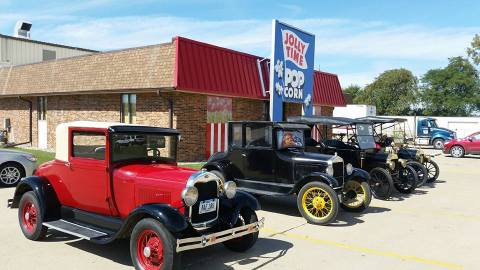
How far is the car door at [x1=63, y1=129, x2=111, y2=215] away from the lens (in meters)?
5.70

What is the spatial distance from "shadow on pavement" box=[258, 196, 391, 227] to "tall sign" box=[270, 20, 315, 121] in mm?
6908

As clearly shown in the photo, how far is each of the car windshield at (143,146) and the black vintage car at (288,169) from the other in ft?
9.15

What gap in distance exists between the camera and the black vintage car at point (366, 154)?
34.0 ft

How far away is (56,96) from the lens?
2003cm

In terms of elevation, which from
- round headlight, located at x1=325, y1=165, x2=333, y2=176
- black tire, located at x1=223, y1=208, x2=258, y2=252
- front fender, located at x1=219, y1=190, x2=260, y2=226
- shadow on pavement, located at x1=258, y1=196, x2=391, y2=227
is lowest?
shadow on pavement, located at x1=258, y1=196, x2=391, y2=227

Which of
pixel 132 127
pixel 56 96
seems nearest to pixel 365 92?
pixel 56 96

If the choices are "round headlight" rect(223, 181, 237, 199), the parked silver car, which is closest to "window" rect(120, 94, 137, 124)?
the parked silver car

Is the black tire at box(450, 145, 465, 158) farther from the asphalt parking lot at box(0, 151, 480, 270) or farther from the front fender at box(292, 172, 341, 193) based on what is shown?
the front fender at box(292, 172, 341, 193)

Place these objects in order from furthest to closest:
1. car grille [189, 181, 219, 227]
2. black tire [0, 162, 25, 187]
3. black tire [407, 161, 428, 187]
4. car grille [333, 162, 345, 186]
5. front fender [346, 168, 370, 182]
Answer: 1. black tire [407, 161, 428, 187]
2. black tire [0, 162, 25, 187]
3. front fender [346, 168, 370, 182]
4. car grille [333, 162, 345, 186]
5. car grille [189, 181, 219, 227]

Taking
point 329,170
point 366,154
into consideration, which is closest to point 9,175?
point 329,170

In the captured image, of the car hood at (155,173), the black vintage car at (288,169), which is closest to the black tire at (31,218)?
the car hood at (155,173)

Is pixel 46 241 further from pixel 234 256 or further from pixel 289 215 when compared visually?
pixel 289 215

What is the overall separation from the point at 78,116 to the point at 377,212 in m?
14.2

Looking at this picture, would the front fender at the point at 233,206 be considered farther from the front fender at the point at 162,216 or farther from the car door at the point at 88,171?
the car door at the point at 88,171
